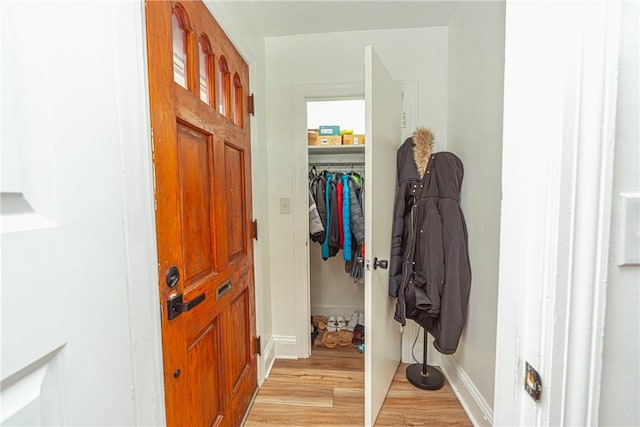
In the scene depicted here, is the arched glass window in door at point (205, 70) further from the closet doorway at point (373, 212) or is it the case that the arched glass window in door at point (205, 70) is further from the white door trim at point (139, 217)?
the closet doorway at point (373, 212)

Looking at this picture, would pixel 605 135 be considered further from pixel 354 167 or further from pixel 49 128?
pixel 354 167

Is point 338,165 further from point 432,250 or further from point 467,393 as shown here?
point 467,393

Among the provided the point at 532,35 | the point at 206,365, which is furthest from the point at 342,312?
the point at 532,35

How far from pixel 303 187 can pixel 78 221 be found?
1473mm

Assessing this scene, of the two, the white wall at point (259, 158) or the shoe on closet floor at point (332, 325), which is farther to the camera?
the shoe on closet floor at point (332, 325)

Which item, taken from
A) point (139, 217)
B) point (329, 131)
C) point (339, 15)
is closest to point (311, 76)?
point (339, 15)

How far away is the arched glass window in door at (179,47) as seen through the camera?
90 centimetres

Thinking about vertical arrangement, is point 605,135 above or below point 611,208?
above

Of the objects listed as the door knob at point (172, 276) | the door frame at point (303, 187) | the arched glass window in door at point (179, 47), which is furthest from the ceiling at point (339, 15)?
the door knob at point (172, 276)

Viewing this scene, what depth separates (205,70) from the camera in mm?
1118

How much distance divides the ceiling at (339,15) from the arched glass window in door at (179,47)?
620 millimetres

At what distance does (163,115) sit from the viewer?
765 millimetres

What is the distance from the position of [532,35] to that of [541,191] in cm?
26

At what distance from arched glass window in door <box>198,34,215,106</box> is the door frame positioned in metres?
0.77
